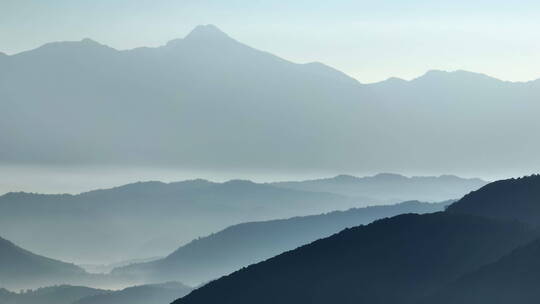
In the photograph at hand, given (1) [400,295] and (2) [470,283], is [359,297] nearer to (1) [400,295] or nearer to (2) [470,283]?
(1) [400,295]

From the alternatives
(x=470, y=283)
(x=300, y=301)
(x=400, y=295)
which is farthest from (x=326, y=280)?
(x=470, y=283)

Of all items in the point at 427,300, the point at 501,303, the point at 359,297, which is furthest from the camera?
the point at 359,297

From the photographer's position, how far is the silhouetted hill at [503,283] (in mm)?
165500

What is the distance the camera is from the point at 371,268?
200 metres

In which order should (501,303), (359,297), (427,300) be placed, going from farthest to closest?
(359,297) → (427,300) → (501,303)

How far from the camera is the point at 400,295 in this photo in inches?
7239

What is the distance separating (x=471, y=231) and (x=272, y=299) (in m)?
32.3

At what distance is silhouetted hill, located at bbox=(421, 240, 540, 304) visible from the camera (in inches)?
6516

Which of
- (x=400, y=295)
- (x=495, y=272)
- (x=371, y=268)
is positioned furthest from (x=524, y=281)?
(x=371, y=268)

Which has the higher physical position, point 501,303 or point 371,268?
point 371,268

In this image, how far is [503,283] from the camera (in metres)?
168

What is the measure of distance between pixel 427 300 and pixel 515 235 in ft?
75.2

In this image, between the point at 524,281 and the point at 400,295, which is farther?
the point at 400,295

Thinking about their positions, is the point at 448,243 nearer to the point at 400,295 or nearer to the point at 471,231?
the point at 471,231
